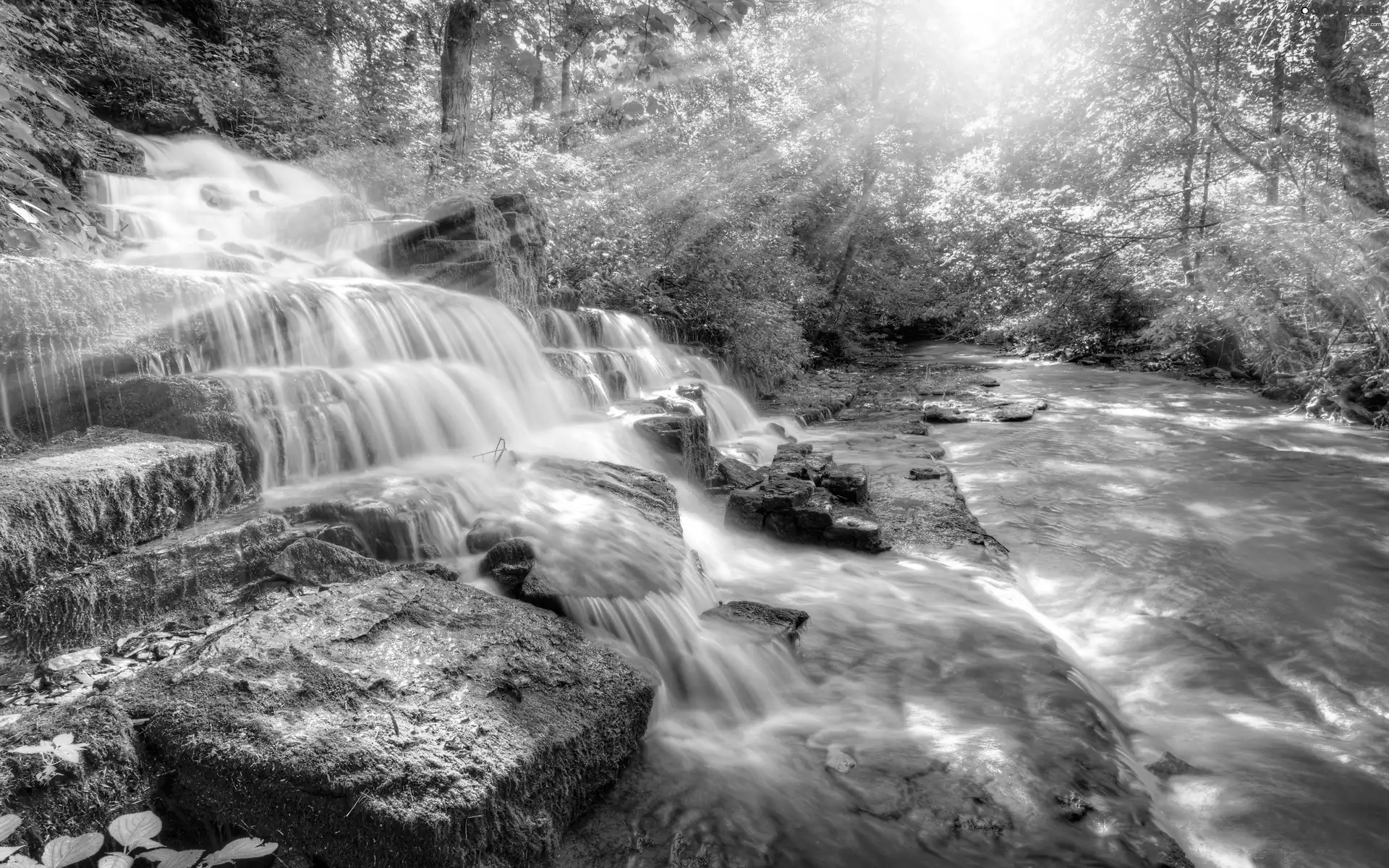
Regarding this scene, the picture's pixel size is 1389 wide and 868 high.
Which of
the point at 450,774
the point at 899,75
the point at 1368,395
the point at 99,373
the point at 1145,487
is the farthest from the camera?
the point at 899,75

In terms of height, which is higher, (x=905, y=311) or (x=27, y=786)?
(x=905, y=311)

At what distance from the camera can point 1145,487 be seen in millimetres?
8320

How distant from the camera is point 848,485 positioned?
7.17 metres

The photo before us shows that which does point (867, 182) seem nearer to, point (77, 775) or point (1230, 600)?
point (1230, 600)

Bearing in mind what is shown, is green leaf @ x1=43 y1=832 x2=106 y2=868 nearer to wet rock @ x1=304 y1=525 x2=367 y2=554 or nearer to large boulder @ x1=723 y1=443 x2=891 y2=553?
wet rock @ x1=304 y1=525 x2=367 y2=554

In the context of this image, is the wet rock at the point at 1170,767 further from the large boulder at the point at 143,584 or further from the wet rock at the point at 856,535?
the large boulder at the point at 143,584

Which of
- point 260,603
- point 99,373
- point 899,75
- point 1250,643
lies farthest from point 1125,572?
point 899,75

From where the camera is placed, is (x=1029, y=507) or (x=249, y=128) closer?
(x=1029, y=507)

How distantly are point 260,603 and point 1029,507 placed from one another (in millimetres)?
7259

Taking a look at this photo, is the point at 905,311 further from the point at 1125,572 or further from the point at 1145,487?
the point at 1125,572

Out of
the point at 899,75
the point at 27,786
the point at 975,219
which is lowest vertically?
the point at 27,786

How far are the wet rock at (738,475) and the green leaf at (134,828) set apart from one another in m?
6.26

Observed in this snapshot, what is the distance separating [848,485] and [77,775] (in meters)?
6.19

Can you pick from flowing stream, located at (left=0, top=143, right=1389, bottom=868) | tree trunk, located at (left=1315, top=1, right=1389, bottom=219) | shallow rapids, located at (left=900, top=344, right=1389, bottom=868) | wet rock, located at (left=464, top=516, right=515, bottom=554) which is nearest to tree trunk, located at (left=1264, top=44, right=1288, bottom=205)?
tree trunk, located at (left=1315, top=1, right=1389, bottom=219)
